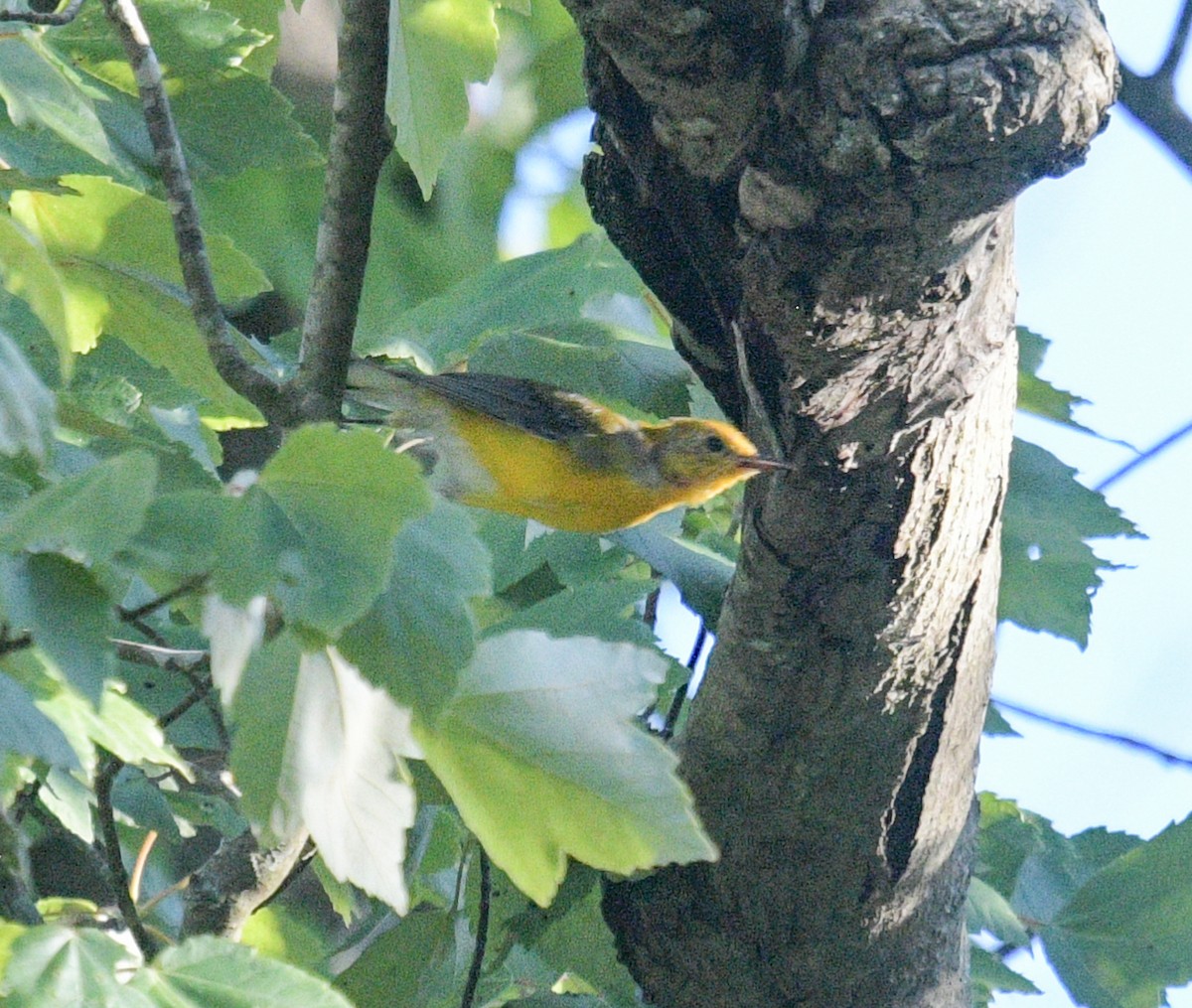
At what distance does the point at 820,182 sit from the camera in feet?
4.30

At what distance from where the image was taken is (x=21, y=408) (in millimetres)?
940

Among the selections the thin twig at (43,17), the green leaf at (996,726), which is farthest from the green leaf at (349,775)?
the green leaf at (996,726)

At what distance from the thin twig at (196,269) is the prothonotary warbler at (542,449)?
111 centimetres

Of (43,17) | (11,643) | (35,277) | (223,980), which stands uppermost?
(43,17)

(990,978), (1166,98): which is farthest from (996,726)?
(1166,98)

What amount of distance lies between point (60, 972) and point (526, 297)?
1561 millimetres

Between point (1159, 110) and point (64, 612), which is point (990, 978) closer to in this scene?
point (64, 612)

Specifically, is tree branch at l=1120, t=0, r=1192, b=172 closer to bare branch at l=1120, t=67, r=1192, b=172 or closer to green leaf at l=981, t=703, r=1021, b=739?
bare branch at l=1120, t=67, r=1192, b=172

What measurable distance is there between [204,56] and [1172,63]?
2769 mm

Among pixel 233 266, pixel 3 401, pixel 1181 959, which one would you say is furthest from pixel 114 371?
pixel 1181 959

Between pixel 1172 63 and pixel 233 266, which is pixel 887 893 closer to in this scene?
pixel 233 266

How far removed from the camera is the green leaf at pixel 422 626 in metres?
0.98

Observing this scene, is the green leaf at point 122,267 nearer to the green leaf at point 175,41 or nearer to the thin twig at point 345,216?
the thin twig at point 345,216

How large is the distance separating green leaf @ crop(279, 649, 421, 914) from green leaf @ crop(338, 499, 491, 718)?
10 centimetres
